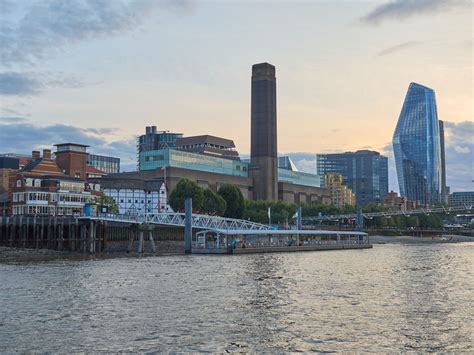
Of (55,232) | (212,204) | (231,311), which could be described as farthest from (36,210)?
(231,311)

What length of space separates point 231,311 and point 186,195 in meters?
122

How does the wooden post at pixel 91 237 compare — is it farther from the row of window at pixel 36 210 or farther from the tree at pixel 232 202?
the tree at pixel 232 202

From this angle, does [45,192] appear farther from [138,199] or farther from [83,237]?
[138,199]

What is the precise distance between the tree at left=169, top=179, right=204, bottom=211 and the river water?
93.2 meters

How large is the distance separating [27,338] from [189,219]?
8222cm

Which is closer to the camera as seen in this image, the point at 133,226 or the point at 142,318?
the point at 142,318

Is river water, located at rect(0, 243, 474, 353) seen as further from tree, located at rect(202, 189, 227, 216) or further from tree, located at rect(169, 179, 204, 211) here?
tree, located at rect(202, 189, 227, 216)

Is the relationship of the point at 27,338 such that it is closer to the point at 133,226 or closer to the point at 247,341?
the point at 247,341

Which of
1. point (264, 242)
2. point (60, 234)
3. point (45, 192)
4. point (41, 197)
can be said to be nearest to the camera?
point (60, 234)

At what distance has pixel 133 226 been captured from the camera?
118875 mm

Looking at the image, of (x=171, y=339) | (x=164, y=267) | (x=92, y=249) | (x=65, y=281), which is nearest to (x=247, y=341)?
(x=171, y=339)

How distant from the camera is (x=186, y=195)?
537 ft

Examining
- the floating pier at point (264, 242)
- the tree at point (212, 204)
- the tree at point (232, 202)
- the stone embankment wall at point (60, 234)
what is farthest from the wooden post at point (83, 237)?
the tree at point (232, 202)

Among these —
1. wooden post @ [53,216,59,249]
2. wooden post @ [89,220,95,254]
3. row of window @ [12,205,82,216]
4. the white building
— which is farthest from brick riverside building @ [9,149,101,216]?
wooden post @ [89,220,95,254]
